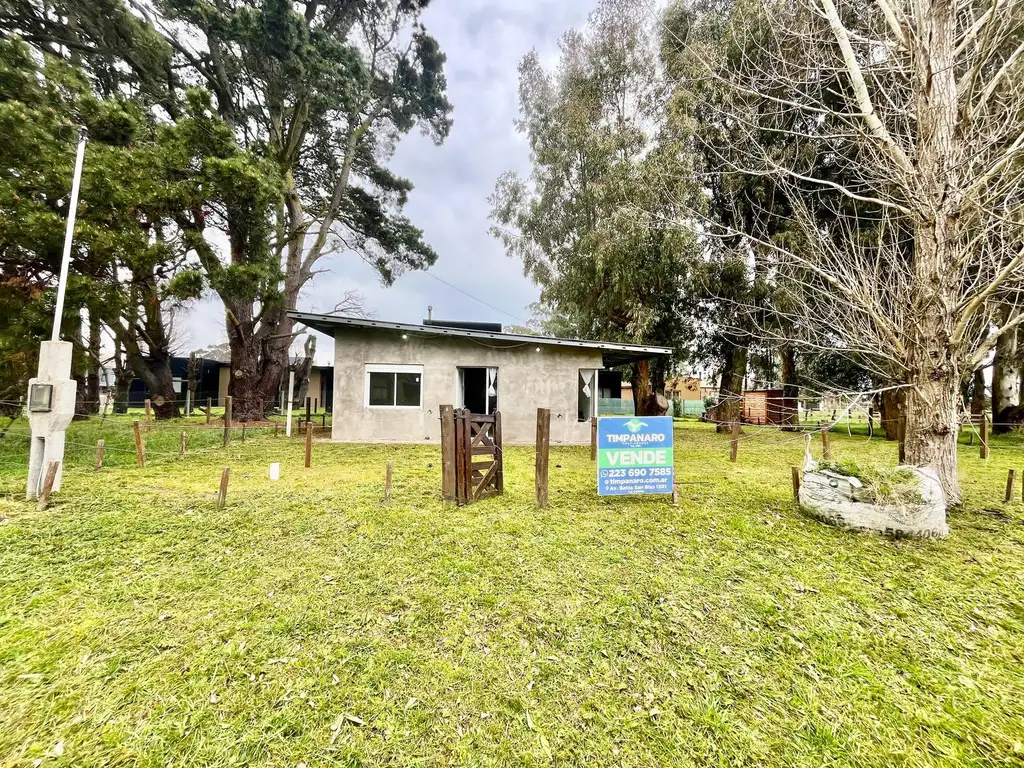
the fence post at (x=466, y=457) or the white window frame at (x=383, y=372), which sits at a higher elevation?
the white window frame at (x=383, y=372)

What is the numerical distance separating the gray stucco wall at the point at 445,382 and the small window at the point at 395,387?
0.46ft

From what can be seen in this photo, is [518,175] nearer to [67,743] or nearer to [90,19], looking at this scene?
[90,19]

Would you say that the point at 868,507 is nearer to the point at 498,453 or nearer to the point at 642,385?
the point at 498,453

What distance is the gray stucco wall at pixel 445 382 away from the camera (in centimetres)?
1031

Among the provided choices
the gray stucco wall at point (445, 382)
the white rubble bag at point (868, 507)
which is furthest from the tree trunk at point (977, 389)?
the gray stucco wall at point (445, 382)

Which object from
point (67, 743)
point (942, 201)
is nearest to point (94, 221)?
point (67, 743)

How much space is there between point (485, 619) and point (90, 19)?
18281mm

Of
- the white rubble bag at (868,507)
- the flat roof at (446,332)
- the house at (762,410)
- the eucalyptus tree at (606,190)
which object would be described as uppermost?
the eucalyptus tree at (606,190)

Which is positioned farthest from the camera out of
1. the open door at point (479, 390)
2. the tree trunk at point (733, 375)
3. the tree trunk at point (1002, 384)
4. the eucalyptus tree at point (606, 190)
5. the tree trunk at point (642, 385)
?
the tree trunk at point (642, 385)

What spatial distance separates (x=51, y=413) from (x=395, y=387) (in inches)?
250

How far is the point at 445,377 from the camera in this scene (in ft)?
34.9

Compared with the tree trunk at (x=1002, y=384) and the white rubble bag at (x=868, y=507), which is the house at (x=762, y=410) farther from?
the white rubble bag at (x=868, y=507)

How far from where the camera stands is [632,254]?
12086 mm

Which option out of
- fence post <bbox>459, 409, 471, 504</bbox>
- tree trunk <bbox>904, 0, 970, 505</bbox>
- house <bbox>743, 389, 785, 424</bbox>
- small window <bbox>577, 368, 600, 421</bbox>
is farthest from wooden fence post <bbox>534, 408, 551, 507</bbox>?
house <bbox>743, 389, 785, 424</bbox>
